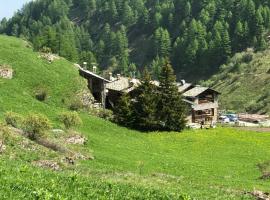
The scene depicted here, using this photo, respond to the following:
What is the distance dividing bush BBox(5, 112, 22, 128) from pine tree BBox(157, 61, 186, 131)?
99.3 feet

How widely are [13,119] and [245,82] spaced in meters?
122

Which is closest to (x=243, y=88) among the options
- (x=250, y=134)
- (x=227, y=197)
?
(x=250, y=134)

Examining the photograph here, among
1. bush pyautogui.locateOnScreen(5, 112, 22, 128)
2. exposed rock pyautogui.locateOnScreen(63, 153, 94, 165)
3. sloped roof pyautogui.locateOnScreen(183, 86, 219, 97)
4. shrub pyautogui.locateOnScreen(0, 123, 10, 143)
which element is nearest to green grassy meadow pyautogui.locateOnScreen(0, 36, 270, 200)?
shrub pyautogui.locateOnScreen(0, 123, 10, 143)

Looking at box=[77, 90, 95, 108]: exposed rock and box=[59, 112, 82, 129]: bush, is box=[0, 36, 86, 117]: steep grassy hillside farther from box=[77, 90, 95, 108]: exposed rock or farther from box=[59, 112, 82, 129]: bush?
box=[59, 112, 82, 129]: bush

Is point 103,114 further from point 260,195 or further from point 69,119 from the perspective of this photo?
point 260,195

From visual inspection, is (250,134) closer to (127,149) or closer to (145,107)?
(145,107)

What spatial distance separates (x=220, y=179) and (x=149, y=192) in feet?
68.9

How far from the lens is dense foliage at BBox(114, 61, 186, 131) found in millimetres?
72375

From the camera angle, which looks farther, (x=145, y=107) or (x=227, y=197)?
(x=145, y=107)

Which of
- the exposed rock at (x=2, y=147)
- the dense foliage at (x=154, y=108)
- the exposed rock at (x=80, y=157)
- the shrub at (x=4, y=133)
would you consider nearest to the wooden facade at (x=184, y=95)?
the dense foliage at (x=154, y=108)

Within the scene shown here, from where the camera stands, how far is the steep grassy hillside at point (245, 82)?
145 metres

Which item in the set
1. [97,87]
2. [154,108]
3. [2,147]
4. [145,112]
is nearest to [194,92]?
[97,87]

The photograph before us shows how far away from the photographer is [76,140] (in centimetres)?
5203

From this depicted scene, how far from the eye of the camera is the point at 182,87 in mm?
97562
